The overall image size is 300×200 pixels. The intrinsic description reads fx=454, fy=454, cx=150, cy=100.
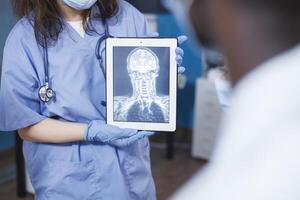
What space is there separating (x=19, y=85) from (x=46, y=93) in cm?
8

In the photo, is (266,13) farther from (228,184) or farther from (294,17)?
(228,184)

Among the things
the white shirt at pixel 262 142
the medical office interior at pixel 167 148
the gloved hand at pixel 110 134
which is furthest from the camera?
the medical office interior at pixel 167 148

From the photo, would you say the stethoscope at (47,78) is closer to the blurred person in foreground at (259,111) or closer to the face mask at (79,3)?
the face mask at (79,3)

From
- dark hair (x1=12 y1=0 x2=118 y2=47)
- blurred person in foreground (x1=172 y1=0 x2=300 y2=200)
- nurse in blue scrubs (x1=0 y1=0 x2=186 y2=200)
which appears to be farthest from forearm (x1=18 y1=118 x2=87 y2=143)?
blurred person in foreground (x1=172 y1=0 x2=300 y2=200)

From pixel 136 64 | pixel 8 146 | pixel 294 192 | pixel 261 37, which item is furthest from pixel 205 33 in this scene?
pixel 8 146

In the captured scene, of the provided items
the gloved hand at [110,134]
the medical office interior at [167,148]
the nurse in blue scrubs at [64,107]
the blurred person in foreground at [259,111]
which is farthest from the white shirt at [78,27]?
the medical office interior at [167,148]

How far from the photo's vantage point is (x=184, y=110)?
345cm

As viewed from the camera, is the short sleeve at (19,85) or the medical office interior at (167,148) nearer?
the short sleeve at (19,85)

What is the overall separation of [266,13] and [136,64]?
828mm

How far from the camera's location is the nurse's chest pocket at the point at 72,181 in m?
1.28

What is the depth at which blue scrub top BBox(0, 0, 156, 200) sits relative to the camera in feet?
4.16

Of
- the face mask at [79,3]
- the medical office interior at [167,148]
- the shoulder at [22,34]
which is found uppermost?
the face mask at [79,3]

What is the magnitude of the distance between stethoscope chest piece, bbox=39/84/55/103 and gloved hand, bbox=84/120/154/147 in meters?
0.13

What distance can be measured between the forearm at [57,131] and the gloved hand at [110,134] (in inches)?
0.9
